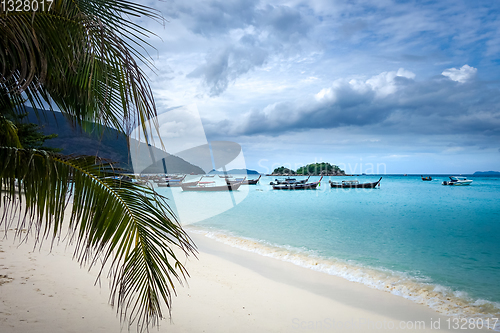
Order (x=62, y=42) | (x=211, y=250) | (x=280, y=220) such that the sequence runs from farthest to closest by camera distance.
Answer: (x=280, y=220) → (x=211, y=250) → (x=62, y=42)

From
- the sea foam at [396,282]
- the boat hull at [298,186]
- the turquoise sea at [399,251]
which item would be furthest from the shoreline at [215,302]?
the boat hull at [298,186]

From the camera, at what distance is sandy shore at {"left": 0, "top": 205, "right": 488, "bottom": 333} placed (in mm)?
3482

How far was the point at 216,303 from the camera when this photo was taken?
14.7 ft

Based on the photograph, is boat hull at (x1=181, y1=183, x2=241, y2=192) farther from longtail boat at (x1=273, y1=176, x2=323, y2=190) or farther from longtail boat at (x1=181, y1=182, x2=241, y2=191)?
longtail boat at (x1=273, y1=176, x2=323, y2=190)

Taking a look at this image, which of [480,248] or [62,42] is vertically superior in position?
[62,42]

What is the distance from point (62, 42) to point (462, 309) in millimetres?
7251

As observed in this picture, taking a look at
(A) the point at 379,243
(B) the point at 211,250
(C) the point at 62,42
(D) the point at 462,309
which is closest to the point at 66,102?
(C) the point at 62,42

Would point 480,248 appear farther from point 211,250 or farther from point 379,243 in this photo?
point 211,250

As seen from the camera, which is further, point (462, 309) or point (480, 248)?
point (480, 248)

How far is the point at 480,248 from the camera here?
1143 cm

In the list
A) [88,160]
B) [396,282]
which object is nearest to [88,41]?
[88,160]

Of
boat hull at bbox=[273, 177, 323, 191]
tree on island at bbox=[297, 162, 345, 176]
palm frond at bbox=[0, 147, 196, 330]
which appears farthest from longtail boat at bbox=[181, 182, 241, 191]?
tree on island at bbox=[297, 162, 345, 176]

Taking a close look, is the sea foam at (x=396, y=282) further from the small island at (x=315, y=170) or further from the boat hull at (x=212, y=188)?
the small island at (x=315, y=170)

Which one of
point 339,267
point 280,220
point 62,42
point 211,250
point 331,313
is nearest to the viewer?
point 62,42
